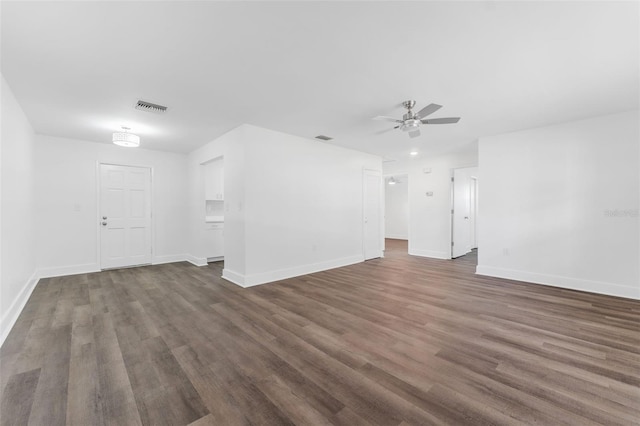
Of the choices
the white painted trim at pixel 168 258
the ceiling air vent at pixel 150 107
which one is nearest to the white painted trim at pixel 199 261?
the white painted trim at pixel 168 258

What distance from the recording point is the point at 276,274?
4.50 metres

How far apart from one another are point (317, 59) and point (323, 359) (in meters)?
2.70

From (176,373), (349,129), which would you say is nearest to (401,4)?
(349,129)

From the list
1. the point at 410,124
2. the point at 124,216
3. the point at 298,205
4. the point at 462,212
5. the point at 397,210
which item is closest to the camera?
the point at 410,124

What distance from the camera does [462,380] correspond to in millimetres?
1835

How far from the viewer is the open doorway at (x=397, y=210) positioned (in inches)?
429

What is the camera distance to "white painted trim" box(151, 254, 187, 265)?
19.5 feet

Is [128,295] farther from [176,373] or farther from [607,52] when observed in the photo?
[607,52]

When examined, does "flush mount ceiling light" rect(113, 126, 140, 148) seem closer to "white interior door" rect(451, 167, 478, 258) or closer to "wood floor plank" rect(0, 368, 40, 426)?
"wood floor plank" rect(0, 368, 40, 426)

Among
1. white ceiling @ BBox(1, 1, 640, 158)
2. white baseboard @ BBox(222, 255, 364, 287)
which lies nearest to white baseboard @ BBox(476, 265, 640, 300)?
white ceiling @ BBox(1, 1, 640, 158)

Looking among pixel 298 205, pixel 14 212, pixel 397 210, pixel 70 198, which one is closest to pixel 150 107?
pixel 14 212

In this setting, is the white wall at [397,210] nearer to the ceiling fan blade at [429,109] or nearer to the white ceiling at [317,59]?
the white ceiling at [317,59]

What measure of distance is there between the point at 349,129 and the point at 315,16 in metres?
2.65

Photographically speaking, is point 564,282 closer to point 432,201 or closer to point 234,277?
point 432,201
